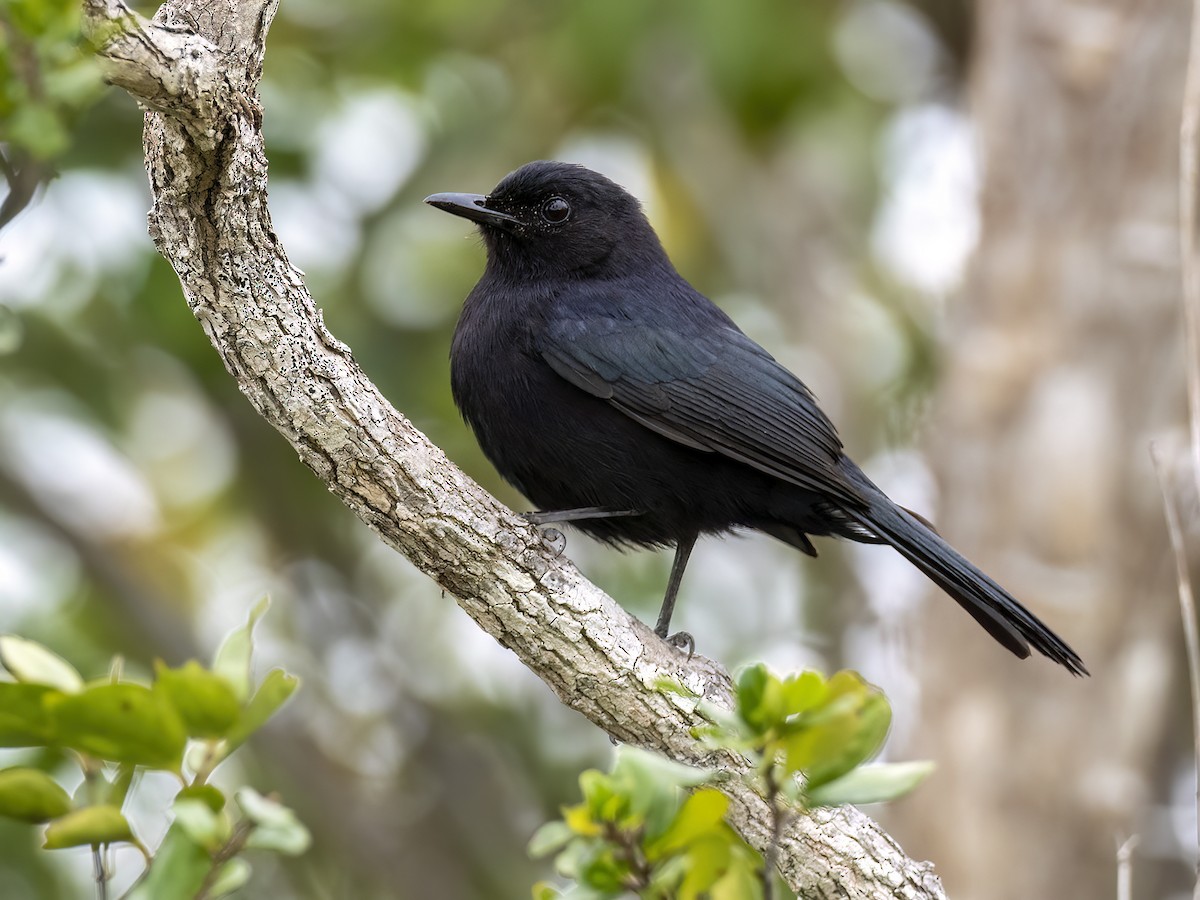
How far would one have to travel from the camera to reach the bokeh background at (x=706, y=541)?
6.30 meters

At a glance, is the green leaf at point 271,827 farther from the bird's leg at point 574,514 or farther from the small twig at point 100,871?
the bird's leg at point 574,514

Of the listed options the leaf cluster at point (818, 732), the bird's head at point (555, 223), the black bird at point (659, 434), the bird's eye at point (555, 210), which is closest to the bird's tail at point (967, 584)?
the black bird at point (659, 434)

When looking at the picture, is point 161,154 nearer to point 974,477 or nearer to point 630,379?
point 630,379

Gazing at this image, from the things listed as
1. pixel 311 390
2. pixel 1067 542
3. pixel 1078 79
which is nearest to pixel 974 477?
pixel 1067 542

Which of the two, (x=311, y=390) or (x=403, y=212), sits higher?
(x=403, y=212)

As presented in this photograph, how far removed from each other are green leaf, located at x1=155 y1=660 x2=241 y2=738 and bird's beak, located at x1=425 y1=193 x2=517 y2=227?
9.95ft

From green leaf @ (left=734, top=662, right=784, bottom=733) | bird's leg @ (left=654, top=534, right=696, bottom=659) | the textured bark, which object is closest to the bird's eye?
bird's leg @ (left=654, top=534, right=696, bottom=659)

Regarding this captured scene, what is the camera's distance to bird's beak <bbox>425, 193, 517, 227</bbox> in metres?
4.67

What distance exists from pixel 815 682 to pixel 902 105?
6887 millimetres

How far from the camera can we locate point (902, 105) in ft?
26.7

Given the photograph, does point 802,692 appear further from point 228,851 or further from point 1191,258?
point 1191,258

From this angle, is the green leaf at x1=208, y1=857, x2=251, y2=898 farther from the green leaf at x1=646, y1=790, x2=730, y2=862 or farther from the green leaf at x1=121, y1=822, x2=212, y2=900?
the green leaf at x1=646, y1=790, x2=730, y2=862

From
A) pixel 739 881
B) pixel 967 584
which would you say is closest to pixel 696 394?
pixel 967 584

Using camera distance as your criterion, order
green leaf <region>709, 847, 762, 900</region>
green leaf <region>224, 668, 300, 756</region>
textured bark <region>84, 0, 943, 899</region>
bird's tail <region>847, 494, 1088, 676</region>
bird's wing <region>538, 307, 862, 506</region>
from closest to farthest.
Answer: green leaf <region>224, 668, 300, 756</region>
green leaf <region>709, 847, 762, 900</region>
textured bark <region>84, 0, 943, 899</region>
bird's tail <region>847, 494, 1088, 676</region>
bird's wing <region>538, 307, 862, 506</region>
